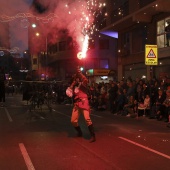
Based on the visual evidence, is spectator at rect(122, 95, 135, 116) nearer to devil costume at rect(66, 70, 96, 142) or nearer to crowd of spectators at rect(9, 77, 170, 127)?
crowd of spectators at rect(9, 77, 170, 127)

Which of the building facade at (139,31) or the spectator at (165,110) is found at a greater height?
the building facade at (139,31)

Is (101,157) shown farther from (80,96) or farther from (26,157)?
(80,96)

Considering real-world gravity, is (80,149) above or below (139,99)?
below

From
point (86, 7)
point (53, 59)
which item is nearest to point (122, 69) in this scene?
point (86, 7)

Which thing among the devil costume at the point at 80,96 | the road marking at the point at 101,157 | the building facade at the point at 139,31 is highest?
the building facade at the point at 139,31

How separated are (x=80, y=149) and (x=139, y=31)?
20126 mm

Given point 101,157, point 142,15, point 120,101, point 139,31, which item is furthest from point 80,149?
point 139,31

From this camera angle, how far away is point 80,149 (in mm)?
8617

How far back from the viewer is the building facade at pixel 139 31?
23344mm

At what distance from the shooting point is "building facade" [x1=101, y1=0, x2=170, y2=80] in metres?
23.3

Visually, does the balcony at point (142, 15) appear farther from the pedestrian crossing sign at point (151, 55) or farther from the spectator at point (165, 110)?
the spectator at point (165, 110)

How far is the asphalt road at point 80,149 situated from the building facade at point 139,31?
10089 millimetres

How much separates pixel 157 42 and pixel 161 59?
136 centimetres

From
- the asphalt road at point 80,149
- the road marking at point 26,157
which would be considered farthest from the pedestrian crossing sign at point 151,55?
the road marking at point 26,157
